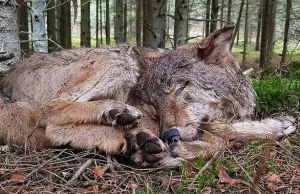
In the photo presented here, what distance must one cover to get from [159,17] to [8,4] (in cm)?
435

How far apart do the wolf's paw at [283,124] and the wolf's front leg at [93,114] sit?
144cm

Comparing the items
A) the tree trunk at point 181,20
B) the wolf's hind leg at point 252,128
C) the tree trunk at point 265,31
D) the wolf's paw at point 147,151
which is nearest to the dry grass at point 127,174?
the wolf's paw at point 147,151

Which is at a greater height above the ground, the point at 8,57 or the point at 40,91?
the point at 8,57

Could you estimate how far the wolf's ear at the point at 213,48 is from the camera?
4.75 meters

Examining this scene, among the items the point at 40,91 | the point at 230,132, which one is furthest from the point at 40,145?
the point at 230,132

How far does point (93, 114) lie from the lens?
13.1 feet

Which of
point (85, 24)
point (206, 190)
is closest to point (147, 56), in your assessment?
point (206, 190)

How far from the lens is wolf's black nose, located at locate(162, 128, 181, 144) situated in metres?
3.86

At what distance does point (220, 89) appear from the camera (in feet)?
15.1

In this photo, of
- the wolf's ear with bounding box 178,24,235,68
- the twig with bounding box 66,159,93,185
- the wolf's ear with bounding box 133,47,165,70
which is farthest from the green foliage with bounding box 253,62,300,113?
the twig with bounding box 66,159,93,185

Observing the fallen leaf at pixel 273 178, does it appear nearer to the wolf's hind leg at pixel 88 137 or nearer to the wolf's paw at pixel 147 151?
the wolf's paw at pixel 147 151

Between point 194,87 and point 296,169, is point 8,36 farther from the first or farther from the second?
point 296,169

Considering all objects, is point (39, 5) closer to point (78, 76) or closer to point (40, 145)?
point (78, 76)

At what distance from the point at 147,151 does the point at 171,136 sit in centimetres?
37
